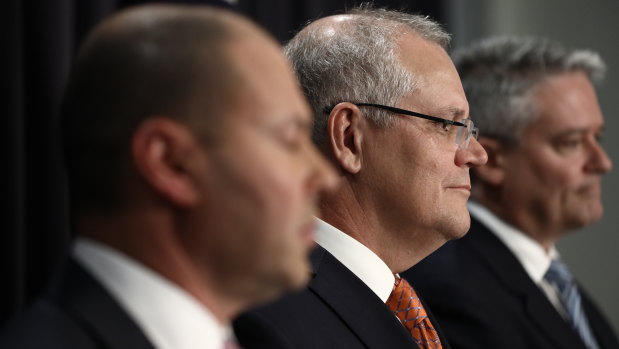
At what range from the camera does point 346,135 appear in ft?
5.24

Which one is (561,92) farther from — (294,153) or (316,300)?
(294,153)

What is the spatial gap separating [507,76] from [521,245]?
48cm

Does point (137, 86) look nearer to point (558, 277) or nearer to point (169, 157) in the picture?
point (169, 157)

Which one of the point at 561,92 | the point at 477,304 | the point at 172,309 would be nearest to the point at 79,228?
the point at 172,309

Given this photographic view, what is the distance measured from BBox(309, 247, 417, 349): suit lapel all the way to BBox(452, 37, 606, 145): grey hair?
1.11 metres

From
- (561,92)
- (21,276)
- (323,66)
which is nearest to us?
(323,66)

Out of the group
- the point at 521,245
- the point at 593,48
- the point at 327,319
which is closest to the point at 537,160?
the point at 521,245

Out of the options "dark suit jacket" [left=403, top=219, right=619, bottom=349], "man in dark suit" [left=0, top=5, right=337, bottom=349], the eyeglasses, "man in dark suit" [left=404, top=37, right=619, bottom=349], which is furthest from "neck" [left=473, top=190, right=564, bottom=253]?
"man in dark suit" [left=0, top=5, right=337, bottom=349]

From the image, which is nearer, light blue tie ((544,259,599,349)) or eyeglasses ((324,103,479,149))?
eyeglasses ((324,103,479,149))

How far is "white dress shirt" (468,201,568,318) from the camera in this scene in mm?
2463

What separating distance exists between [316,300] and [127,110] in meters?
0.73

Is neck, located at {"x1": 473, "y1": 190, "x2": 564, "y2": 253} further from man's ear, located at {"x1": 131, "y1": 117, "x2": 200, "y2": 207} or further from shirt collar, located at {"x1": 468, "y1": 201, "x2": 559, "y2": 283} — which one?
man's ear, located at {"x1": 131, "y1": 117, "x2": 200, "y2": 207}

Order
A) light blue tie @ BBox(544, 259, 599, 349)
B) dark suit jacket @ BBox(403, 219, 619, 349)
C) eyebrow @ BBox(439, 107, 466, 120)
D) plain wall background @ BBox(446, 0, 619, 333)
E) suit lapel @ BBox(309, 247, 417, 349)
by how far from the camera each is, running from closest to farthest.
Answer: suit lapel @ BBox(309, 247, 417, 349)
eyebrow @ BBox(439, 107, 466, 120)
dark suit jacket @ BBox(403, 219, 619, 349)
light blue tie @ BBox(544, 259, 599, 349)
plain wall background @ BBox(446, 0, 619, 333)

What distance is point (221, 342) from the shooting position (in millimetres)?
902
